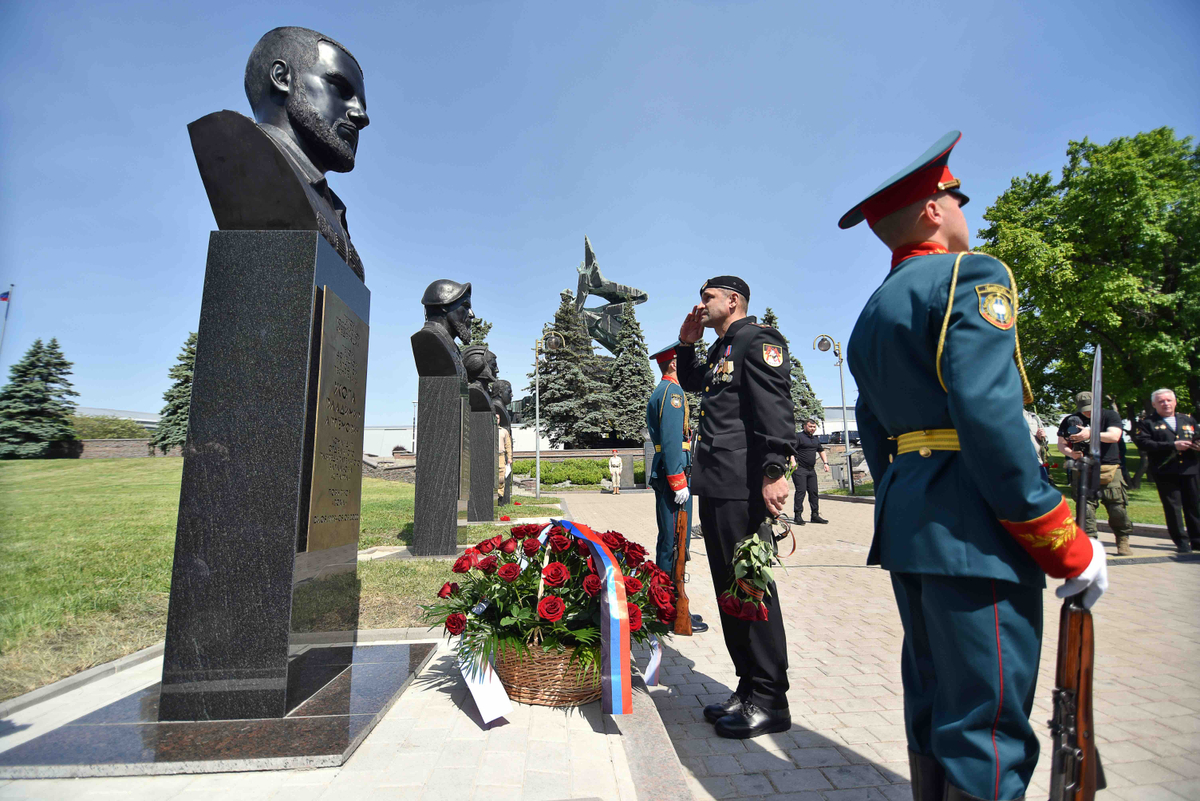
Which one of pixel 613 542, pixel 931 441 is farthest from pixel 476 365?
pixel 931 441

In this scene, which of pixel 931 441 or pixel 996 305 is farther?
pixel 931 441

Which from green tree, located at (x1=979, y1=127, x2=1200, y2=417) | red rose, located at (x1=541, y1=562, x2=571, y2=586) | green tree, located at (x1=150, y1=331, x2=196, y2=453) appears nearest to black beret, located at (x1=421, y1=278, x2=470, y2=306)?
red rose, located at (x1=541, y1=562, x2=571, y2=586)

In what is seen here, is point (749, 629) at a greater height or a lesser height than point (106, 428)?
lesser

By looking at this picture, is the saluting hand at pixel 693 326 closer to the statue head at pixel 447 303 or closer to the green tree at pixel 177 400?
the statue head at pixel 447 303

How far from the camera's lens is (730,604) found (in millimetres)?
3082

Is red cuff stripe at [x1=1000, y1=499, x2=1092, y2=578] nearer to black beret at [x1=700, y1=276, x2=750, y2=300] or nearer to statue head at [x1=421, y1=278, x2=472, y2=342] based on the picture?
black beret at [x1=700, y1=276, x2=750, y2=300]

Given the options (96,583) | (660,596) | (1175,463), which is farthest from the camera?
(1175,463)

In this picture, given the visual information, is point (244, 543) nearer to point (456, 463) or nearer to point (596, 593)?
point (596, 593)

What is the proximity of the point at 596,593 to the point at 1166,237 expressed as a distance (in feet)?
81.8

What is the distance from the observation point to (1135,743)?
294 centimetres

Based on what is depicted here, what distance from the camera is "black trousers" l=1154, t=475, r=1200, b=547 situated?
8.09 meters

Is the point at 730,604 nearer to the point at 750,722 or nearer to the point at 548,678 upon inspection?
the point at 750,722

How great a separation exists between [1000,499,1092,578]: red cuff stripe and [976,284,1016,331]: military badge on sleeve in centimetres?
50

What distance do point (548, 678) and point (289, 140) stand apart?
3.46 meters
